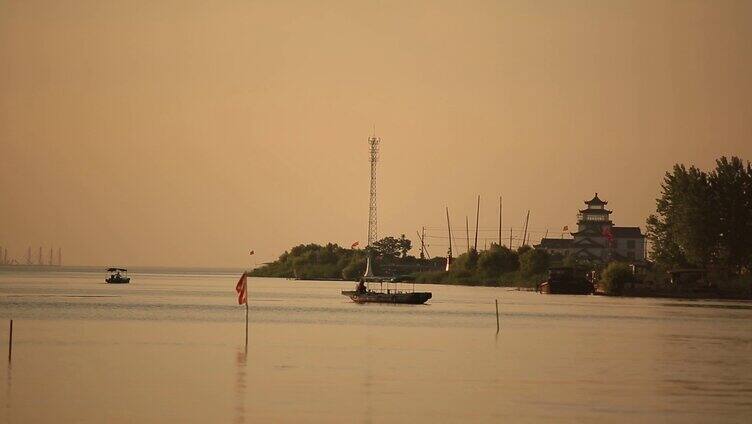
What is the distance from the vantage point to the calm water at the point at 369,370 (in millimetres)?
45719

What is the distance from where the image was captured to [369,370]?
59844mm

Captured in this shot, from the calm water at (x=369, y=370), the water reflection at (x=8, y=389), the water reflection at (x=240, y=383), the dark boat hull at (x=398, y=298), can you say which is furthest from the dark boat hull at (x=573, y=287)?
the water reflection at (x=8, y=389)

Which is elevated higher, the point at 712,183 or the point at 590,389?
the point at 712,183

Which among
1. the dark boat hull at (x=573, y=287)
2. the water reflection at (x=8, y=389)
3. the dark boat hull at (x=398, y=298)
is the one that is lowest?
the water reflection at (x=8, y=389)

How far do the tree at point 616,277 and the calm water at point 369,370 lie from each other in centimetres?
7188

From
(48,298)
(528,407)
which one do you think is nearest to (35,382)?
(528,407)

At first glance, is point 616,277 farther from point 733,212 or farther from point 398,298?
point 398,298

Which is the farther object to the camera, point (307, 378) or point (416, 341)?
point (416, 341)

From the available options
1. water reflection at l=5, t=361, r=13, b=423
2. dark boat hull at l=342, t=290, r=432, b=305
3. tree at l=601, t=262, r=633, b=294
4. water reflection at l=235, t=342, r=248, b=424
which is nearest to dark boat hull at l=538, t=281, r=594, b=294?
tree at l=601, t=262, r=633, b=294

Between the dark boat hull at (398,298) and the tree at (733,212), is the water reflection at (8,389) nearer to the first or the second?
the dark boat hull at (398,298)

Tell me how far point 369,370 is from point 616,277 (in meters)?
126

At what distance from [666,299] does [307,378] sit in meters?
127

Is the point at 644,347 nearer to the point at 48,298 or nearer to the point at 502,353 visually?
the point at 502,353

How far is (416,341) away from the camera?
263ft
